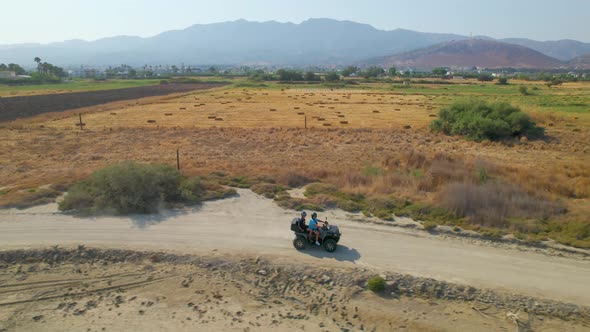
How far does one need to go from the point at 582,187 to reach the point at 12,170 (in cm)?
3227

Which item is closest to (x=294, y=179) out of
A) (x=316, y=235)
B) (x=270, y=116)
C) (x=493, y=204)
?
(x=316, y=235)

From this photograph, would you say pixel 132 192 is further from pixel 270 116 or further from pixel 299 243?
pixel 270 116

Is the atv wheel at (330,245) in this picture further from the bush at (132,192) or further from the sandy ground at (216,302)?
the bush at (132,192)

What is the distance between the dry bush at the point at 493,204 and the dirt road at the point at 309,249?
2324 mm

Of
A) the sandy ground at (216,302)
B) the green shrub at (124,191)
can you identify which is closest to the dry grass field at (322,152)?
the green shrub at (124,191)

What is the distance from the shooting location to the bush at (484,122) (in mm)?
39062

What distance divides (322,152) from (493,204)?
650 inches

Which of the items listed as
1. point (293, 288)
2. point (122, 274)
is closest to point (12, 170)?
point (122, 274)

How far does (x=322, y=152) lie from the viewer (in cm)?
3275

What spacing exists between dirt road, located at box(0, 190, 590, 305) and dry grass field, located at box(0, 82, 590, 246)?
234 centimetres

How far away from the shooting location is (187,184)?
20.2m

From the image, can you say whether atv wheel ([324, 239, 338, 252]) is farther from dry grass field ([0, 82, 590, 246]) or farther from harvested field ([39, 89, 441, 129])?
harvested field ([39, 89, 441, 129])

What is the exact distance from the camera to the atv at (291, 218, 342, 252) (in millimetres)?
14211

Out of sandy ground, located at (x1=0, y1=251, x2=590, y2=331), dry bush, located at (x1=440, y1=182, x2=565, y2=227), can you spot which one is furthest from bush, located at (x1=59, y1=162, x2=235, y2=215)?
dry bush, located at (x1=440, y1=182, x2=565, y2=227)
